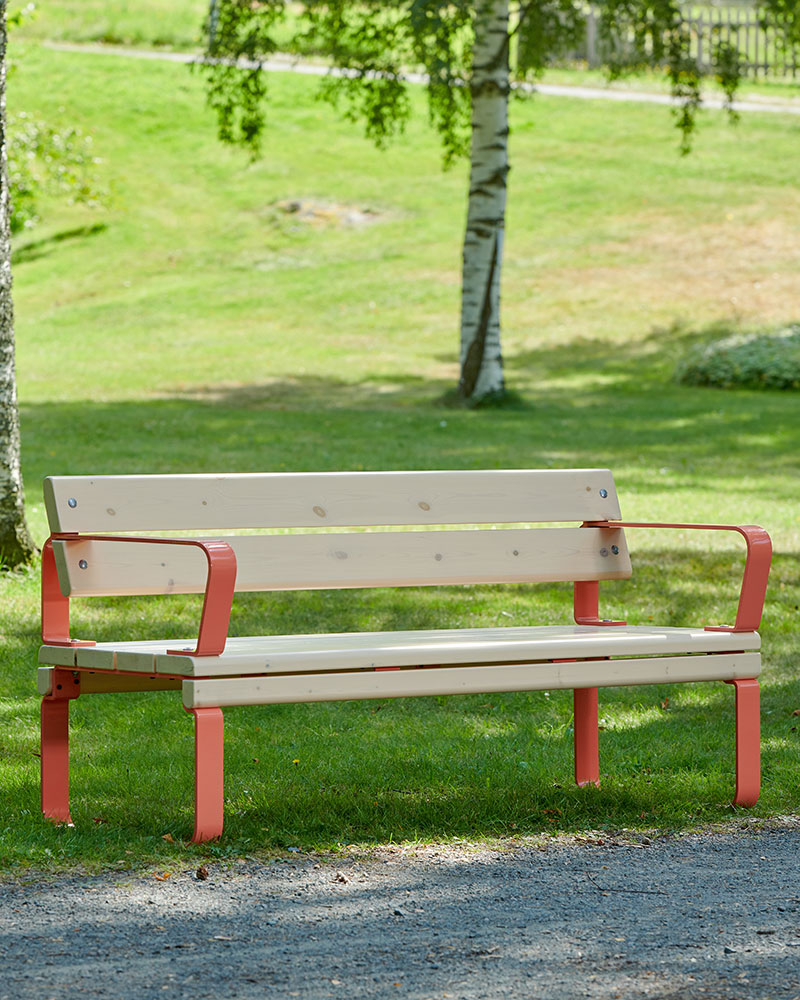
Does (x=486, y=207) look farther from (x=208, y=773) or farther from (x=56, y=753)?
(x=208, y=773)

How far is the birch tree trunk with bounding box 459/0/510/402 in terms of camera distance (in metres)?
16.1

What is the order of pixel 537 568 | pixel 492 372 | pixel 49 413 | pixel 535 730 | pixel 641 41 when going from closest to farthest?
pixel 537 568 < pixel 535 730 < pixel 49 413 < pixel 492 372 < pixel 641 41

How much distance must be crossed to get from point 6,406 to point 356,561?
3259 millimetres

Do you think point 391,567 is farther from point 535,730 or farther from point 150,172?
point 150,172

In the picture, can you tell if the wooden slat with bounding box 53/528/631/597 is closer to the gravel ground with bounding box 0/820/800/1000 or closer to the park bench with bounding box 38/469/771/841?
the park bench with bounding box 38/469/771/841

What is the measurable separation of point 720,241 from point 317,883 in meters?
23.0

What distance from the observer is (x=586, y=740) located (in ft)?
15.5

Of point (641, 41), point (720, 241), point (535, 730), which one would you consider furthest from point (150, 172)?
point (535, 730)

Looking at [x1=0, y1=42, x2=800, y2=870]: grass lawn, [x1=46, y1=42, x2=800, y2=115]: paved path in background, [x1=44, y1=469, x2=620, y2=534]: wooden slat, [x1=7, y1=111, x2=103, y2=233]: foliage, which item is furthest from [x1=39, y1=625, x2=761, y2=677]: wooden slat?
[x1=46, y1=42, x2=800, y2=115]: paved path in background

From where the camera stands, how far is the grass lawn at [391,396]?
15.2ft

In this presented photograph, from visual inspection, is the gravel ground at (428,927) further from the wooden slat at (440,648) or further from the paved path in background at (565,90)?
the paved path in background at (565,90)

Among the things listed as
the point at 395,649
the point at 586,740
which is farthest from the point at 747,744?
the point at 395,649

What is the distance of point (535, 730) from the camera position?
548 centimetres

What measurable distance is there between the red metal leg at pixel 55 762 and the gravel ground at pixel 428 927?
1.76ft
